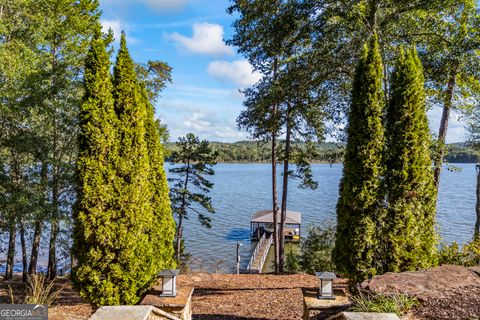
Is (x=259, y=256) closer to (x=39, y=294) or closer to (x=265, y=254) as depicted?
(x=265, y=254)

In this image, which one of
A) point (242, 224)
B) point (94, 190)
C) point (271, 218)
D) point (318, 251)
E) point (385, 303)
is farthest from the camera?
point (242, 224)

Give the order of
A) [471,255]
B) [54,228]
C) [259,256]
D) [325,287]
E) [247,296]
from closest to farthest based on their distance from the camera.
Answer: [325,287] < [471,255] < [247,296] < [54,228] < [259,256]

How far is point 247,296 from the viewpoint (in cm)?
732

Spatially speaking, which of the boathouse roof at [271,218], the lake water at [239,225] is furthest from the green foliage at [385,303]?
the boathouse roof at [271,218]

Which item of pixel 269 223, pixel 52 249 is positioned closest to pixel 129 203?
pixel 52 249

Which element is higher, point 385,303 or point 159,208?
point 159,208

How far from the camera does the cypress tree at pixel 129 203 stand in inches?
202

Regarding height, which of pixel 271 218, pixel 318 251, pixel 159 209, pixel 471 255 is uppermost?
pixel 159 209

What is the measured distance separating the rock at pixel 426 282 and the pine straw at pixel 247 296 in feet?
6.51

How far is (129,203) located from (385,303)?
3631mm

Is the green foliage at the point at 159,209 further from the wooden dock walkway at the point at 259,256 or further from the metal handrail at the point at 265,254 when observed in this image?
Answer: the metal handrail at the point at 265,254

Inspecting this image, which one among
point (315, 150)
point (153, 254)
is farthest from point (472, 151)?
point (153, 254)

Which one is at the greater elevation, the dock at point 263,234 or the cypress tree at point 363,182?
the cypress tree at point 363,182

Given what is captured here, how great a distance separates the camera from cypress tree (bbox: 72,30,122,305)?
5012 millimetres
